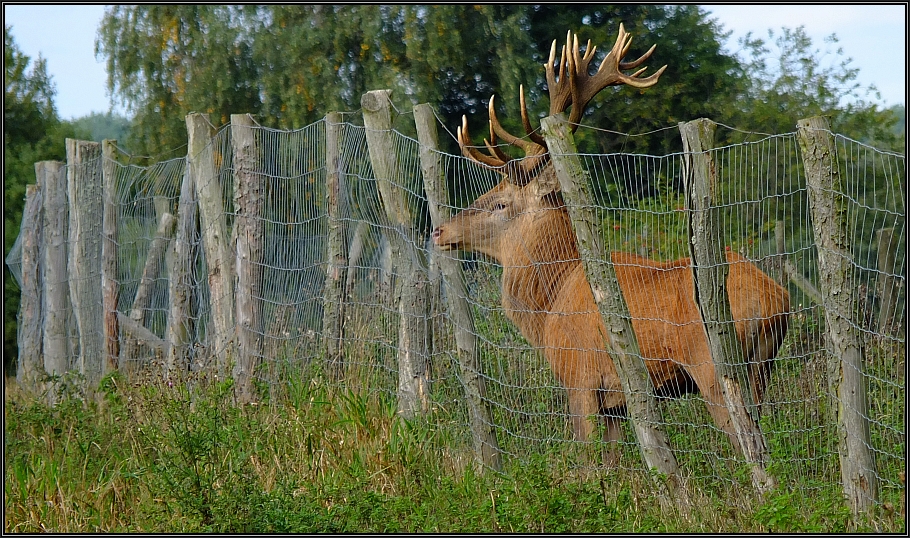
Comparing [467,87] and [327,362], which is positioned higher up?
[467,87]

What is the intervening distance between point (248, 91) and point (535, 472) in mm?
13539

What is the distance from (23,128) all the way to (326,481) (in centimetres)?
1635

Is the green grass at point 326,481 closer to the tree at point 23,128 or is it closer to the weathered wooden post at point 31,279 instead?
the weathered wooden post at point 31,279

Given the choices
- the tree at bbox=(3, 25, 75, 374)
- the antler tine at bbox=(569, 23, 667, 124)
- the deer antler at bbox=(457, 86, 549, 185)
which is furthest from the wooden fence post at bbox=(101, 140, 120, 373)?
the tree at bbox=(3, 25, 75, 374)

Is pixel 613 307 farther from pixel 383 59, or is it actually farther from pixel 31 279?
pixel 383 59

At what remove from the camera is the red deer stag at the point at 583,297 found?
527 centimetres

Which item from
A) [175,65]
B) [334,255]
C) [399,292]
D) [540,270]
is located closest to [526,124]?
[540,270]

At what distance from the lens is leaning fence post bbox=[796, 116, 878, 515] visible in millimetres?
4066

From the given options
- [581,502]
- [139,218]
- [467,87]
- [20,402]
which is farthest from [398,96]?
[581,502]

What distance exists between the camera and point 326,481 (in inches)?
204

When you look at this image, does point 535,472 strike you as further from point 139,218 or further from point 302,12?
point 302,12

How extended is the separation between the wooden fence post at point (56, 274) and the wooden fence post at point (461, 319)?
214 inches

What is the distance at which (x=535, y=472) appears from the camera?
4.45 metres

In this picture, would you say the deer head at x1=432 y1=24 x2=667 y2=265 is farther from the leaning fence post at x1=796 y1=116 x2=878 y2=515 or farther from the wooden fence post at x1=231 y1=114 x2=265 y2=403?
the leaning fence post at x1=796 y1=116 x2=878 y2=515
